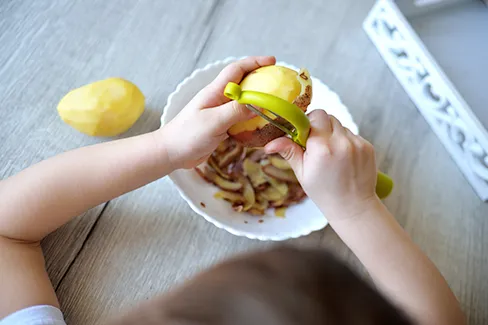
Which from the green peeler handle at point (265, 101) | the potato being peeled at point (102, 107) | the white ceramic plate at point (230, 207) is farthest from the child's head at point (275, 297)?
the potato being peeled at point (102, 107)

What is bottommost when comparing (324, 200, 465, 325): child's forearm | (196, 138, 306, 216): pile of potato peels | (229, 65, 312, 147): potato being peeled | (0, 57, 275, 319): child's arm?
(324, 200, 465, 325): child's forearm

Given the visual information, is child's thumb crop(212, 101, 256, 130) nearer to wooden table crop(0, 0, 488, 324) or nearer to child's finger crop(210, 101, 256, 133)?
child's finger crop(210, 101, 256, 133)

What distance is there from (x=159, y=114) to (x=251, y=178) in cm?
17

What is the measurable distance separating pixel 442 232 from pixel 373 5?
0.40 metres

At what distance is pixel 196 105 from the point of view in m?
0.50

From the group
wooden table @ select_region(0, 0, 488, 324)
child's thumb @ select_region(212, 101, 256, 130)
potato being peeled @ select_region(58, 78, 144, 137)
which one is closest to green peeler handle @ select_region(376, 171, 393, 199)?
wooden table @ select_region(0, 0, 488, 324)

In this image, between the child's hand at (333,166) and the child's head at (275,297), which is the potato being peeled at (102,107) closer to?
the child's hand at (333,166)

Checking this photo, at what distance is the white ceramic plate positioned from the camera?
1.75 ft

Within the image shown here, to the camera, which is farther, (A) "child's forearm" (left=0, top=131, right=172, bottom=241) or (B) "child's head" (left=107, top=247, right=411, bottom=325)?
(A) "child's forearm" (left=0, top=131, right=172, bottom=241)

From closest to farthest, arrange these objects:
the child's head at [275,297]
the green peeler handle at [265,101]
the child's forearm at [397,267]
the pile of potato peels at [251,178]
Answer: the child's head at [275,297] < the green peeler handle at [265,101] < the child's forearm at [397,267] < the pile of potato peels at [251,178]

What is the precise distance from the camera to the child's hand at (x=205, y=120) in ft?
1.56

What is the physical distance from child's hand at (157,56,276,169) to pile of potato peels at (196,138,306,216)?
0.22 feet

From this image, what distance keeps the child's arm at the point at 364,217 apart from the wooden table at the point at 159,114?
9 centimetres

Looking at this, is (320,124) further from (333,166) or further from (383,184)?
(383,184)
